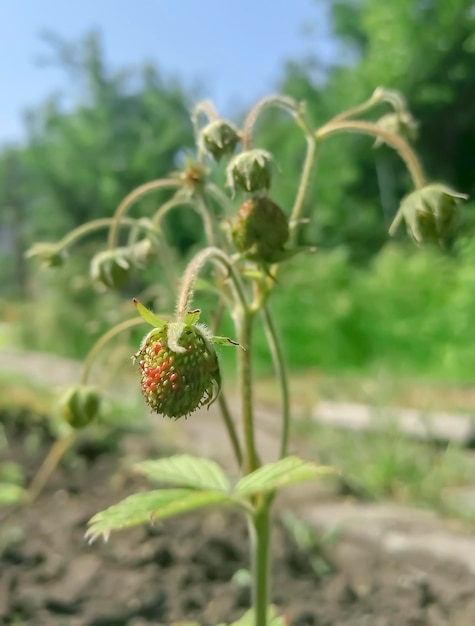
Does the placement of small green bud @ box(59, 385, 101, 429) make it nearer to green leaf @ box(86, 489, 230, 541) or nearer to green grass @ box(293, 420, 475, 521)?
green leaf @ box(86, 489, 230, 541)

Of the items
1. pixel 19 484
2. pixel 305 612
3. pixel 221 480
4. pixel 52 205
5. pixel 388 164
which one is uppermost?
pixel 221 480

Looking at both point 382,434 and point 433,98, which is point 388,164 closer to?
point 433,98

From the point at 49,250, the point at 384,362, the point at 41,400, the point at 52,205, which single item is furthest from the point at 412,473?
the point at 52,205

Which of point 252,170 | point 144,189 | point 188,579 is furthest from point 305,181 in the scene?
point 188,579

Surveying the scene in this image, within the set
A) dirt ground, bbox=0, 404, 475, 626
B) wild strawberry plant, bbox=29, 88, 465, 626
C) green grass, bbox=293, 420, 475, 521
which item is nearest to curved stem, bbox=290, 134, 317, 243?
wild strawberry plant, bbox=29, 88, 465, 626

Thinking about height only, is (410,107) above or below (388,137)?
below

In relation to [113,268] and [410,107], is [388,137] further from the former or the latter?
[410,107]
